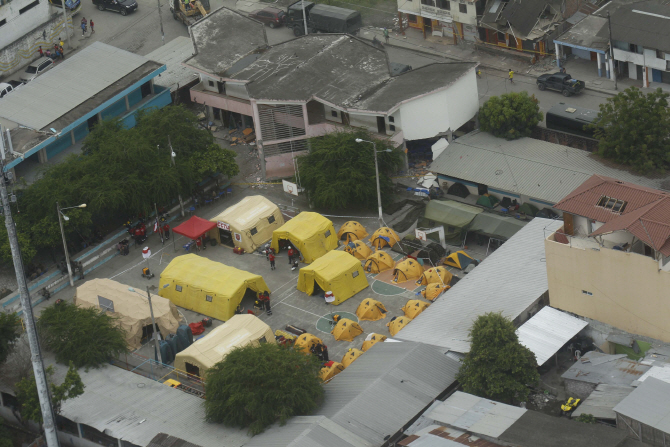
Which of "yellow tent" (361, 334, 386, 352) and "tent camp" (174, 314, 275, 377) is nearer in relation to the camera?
"tent camp" (174, 314, 275, 377)

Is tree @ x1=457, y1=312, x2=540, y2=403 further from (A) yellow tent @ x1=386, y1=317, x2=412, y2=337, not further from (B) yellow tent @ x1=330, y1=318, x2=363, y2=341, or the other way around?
(B) yellow tent @ x1=330, y1=318, x2=363, y2=341

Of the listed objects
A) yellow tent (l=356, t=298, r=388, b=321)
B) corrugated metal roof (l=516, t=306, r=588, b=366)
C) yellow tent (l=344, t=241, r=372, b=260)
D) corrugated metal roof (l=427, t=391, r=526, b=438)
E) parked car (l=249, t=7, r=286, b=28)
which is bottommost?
yellow tent (l=356, t=298, r=388, b=321)

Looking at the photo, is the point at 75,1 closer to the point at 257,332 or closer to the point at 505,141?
the point at 505,141

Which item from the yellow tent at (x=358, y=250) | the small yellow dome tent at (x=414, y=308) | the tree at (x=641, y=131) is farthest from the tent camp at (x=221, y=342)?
the tree at (x=641, y=131)

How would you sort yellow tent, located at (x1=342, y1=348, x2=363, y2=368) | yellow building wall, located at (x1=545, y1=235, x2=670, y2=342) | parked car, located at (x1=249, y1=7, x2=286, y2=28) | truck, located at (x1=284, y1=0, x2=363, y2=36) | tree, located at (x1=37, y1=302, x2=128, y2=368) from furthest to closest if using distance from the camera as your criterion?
1. parked car, located at (x1=249, y1=7, x2=286, y2=28)
2. truck, located at (x1=284, y1=0, x2=363, y2=36)
3. yellow tent, located at (x1=342, y1=348, x2=363, y2=368)
4. tree, located at (x1=37, y1=302, x2=128, y2=368)
5. yellow building wall, located at (x1=545, y1=235, x2=670, y2=342)

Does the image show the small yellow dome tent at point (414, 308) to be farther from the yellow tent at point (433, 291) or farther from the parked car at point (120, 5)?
the parked car at point (120, 5)

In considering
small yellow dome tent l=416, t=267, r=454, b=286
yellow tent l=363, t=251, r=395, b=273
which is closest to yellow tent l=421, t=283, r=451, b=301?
small yellow dome tent l=416, t=267, r=454, b=286
